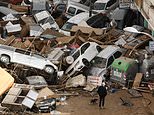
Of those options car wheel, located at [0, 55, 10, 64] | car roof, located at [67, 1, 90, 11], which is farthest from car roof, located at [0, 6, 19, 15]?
car wheel, located at [0, 55, 10, 64]

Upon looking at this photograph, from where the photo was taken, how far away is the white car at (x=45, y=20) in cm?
3347

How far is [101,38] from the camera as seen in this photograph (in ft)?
96.1

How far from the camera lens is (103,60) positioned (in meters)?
25.5

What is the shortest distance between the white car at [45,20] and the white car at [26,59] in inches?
317

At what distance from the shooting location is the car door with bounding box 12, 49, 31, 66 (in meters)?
24.6

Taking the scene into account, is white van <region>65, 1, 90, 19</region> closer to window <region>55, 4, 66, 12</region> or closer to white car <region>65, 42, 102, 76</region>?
window <region>55, 4, 66, 12</region>

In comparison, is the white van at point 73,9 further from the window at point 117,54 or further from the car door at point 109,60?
the car door at point 109,60

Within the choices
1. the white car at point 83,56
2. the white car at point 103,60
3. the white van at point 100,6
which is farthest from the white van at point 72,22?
the white car at point 103,60

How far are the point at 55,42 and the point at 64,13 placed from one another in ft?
25.0

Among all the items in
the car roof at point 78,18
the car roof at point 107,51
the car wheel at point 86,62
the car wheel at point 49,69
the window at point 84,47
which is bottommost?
the car roof at point 78,18

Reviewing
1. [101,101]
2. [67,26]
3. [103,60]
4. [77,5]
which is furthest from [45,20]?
[101,101]

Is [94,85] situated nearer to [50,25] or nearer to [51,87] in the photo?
[51,87]

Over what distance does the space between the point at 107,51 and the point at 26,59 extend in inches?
168

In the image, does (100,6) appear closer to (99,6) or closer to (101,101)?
(99,6)
